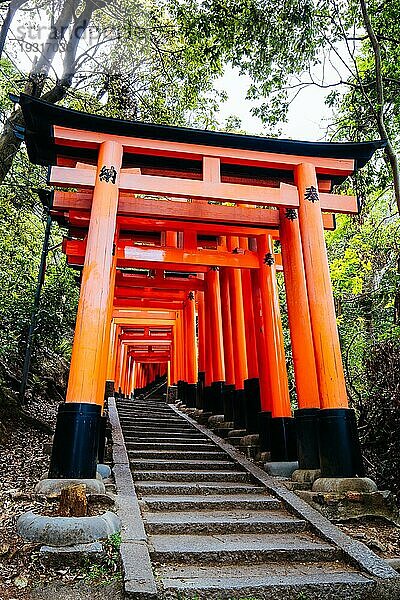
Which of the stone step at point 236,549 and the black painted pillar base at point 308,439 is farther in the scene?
the black painted pillar base at point 308,439

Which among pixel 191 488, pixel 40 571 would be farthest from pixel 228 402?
pixel 40 571

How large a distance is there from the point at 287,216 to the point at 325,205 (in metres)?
0.76

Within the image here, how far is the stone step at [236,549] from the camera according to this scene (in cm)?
380

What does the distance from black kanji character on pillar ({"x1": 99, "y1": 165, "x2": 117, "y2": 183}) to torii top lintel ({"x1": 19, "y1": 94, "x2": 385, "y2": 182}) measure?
1.61 feet

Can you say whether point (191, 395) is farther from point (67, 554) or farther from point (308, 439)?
point (67, 554)

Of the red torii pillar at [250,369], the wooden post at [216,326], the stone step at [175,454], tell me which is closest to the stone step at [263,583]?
the stone step at [175,454]

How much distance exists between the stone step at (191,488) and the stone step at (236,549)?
3.86 ft

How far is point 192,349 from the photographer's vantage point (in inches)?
536

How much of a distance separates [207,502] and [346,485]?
155 cm

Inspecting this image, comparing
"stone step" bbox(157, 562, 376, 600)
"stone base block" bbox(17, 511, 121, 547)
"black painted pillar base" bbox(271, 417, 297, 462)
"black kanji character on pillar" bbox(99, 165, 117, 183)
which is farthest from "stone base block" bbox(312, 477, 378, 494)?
"black kanji character on pillar" bbox(99, 165, 117, 183)

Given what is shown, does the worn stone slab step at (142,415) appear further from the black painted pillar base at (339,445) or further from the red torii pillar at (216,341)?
the black painted pillar base at (339,445)

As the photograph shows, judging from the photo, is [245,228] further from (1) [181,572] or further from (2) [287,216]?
(1) [181,572]

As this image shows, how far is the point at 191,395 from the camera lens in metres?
13.6

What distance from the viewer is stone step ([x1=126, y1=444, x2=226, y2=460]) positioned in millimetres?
6863
